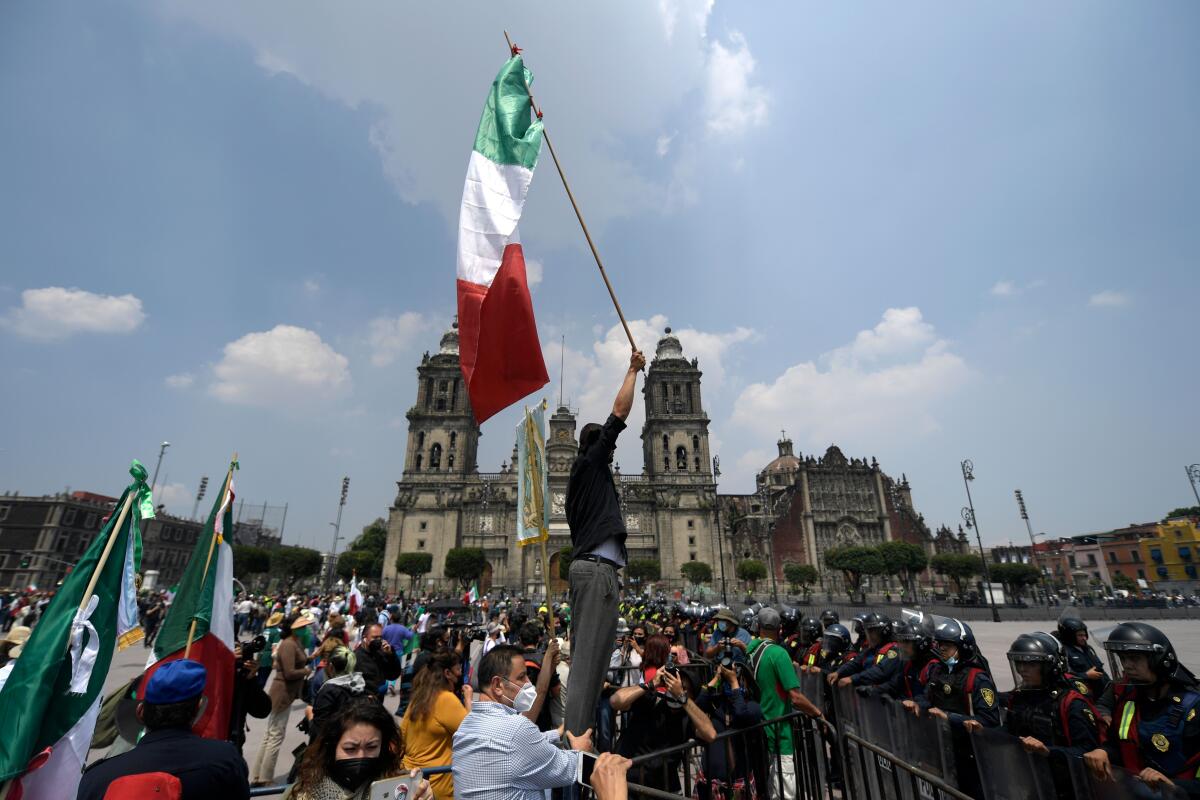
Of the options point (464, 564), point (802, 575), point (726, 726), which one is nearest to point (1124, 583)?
point (802, 575)

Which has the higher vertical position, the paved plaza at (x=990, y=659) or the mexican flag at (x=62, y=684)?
the mexican flag at (x=62, y=684)

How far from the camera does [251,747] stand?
7559mm

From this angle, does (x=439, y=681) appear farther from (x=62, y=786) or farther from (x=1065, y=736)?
(x=1065, y=736)

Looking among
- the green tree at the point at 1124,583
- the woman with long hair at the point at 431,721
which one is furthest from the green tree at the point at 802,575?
the woman with long hair at the point at 431,721

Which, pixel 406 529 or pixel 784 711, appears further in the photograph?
pixel 406 529

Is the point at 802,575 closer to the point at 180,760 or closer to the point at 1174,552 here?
the point at 1174,552

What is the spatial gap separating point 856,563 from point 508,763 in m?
48.8

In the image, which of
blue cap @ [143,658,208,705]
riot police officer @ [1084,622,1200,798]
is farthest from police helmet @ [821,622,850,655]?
blue cap @ [143,658,208,705]

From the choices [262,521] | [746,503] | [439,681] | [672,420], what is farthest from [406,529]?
[439,681]

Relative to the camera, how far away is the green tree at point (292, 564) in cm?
5394

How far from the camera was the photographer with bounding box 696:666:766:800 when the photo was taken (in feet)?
12.8

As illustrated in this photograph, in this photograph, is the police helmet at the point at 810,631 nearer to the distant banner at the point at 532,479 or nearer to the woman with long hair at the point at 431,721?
the distant banner at the point at 532,479

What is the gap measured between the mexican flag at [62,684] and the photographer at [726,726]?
394cm

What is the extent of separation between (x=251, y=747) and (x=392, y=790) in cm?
748
